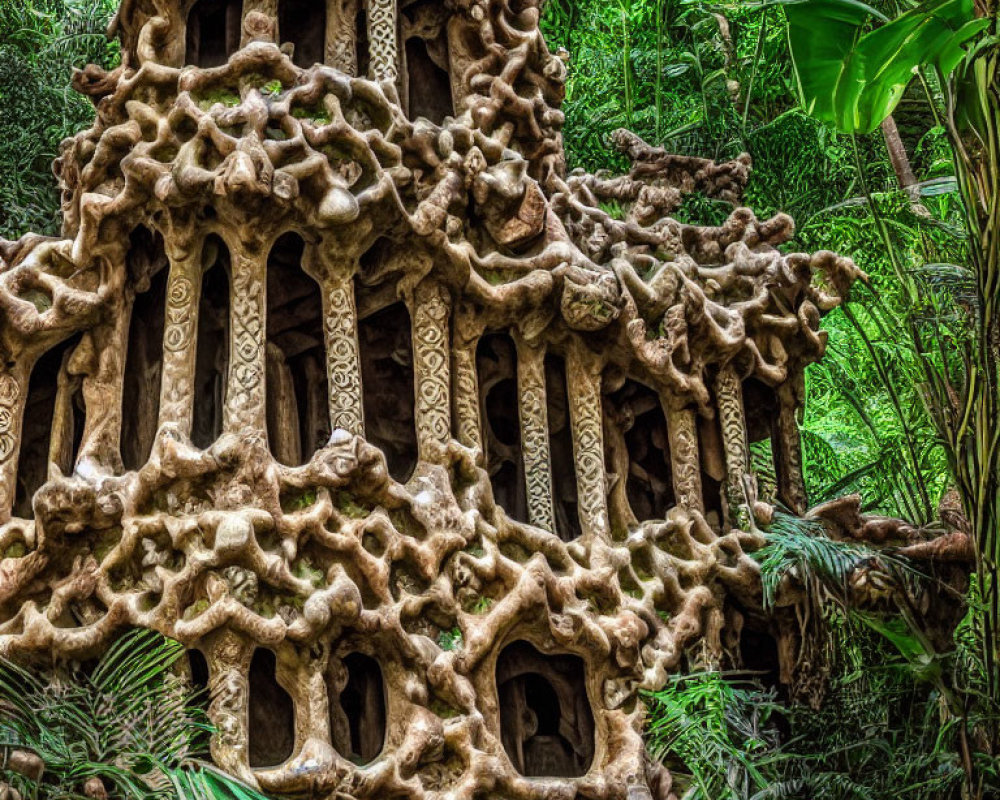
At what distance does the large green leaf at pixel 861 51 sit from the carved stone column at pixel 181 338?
9.25 feet

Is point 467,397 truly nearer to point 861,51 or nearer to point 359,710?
point 359,710

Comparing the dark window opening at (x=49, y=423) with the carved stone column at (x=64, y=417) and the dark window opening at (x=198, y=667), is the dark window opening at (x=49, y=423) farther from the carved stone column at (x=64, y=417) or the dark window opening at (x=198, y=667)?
the dark window opening at (x=198, y=667)

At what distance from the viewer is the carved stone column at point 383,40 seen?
683 centimetres

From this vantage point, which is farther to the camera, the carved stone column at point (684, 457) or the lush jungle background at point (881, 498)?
the carved stone column at point (684, 457)

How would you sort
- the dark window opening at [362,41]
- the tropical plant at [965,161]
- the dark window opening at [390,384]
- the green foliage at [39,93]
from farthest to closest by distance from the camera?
the green foliage at [39,93], the dark window opening at [362,41], the dark window opening at [390,384], the tropical plant at [965,161]

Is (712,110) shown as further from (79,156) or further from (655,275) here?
(79,156)

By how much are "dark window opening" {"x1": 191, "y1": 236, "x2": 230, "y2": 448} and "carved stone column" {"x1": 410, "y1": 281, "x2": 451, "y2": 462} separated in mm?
904

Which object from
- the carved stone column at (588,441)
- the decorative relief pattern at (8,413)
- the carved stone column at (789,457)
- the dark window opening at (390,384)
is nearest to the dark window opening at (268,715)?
the dark window opening at (390,384)

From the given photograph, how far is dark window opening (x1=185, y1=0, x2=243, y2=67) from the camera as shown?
22.9ft

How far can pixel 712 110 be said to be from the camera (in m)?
10.5

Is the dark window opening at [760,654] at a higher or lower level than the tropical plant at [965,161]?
lower

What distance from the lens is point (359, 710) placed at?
18.7 ft

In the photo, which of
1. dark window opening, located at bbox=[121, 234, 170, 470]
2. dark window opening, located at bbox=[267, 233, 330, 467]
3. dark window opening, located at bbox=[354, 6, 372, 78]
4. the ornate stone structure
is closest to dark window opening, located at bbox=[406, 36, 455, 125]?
the ornate stone structure

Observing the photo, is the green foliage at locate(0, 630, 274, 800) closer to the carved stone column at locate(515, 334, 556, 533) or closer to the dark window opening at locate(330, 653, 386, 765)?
the dark window opening at locate(330, 653, 386, 765)
